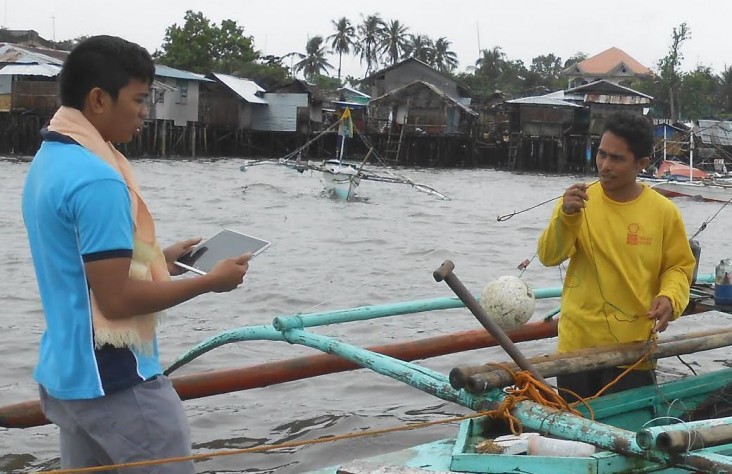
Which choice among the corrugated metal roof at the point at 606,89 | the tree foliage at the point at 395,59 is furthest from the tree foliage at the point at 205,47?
the corrugated metal roof at the point at 606,89

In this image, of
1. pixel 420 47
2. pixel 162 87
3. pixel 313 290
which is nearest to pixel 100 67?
pixel 313 290

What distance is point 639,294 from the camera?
11.8ft

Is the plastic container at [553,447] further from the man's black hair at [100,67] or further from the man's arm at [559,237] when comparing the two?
the man's black hair at [100,67]

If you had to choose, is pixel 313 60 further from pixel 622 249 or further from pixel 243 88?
pixel 622 249

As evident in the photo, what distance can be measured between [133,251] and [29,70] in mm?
36927

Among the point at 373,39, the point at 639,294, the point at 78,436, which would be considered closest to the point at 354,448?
the point at 639,294

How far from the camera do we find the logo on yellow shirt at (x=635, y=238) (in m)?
3.54

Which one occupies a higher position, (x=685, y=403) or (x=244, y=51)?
(x=244, y=51)

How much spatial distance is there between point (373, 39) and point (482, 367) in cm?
7528

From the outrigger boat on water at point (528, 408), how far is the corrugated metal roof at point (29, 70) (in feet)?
113

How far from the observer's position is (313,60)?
3036 inches

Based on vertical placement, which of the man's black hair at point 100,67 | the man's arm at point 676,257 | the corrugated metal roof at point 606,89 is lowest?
the man's arm at point 676,257

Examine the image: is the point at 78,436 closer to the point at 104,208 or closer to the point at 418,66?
the point at 104,208

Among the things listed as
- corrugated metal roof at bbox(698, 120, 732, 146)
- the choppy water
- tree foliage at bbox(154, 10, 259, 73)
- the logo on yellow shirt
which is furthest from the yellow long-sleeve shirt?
tree foliage at bbox(154, 10, 259, 73)
